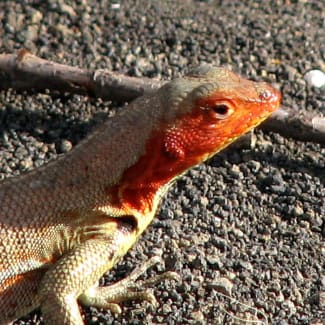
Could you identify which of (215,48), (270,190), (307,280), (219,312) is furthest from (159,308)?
(215,48)

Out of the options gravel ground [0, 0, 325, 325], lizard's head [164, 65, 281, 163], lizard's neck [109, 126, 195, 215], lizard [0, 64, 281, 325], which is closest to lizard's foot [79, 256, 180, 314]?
gravel ground [0, 0, 325, 325]

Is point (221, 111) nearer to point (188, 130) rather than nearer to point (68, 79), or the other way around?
point (188, 130)

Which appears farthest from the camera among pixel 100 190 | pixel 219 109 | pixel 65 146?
pixel 65 146

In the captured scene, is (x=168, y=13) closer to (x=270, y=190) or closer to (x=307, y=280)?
(x=270, y=190)

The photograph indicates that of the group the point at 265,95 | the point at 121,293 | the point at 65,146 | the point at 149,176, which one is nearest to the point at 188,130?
the point at 149,176

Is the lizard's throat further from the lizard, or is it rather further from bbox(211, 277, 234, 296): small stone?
bbox(211, 277, 234, 296): small stone
